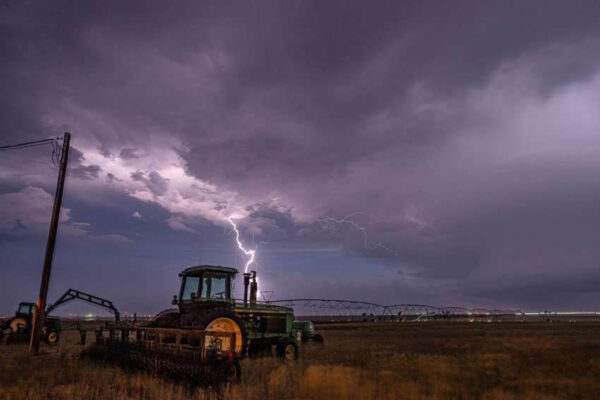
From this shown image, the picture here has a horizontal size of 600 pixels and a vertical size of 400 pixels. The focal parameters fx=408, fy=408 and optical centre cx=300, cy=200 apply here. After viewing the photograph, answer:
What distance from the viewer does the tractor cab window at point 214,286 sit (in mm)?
13856

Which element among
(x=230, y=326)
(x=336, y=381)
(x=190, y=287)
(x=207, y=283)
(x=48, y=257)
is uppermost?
(x=48, y=257)

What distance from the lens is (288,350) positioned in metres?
14.8

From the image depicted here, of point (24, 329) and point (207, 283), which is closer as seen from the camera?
point (207, 283)

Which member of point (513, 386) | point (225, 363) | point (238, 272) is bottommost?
point (513, 386)

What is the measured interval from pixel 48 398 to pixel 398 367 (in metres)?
9.22

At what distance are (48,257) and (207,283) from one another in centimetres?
668

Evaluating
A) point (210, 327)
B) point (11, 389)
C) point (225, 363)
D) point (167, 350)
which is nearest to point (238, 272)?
point (210, 327)

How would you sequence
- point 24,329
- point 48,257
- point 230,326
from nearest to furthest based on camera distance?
point 230,326 → point 48,257 → point 24,329

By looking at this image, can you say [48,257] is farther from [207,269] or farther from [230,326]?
[230,326]

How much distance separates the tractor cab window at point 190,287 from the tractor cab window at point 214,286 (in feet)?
1.04

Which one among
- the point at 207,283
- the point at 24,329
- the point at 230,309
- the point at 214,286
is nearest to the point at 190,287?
the point at 207,283

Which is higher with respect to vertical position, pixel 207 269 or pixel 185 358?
pixel 207 269

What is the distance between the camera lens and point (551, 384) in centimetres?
986

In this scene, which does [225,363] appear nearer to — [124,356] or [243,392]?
[243,392]
